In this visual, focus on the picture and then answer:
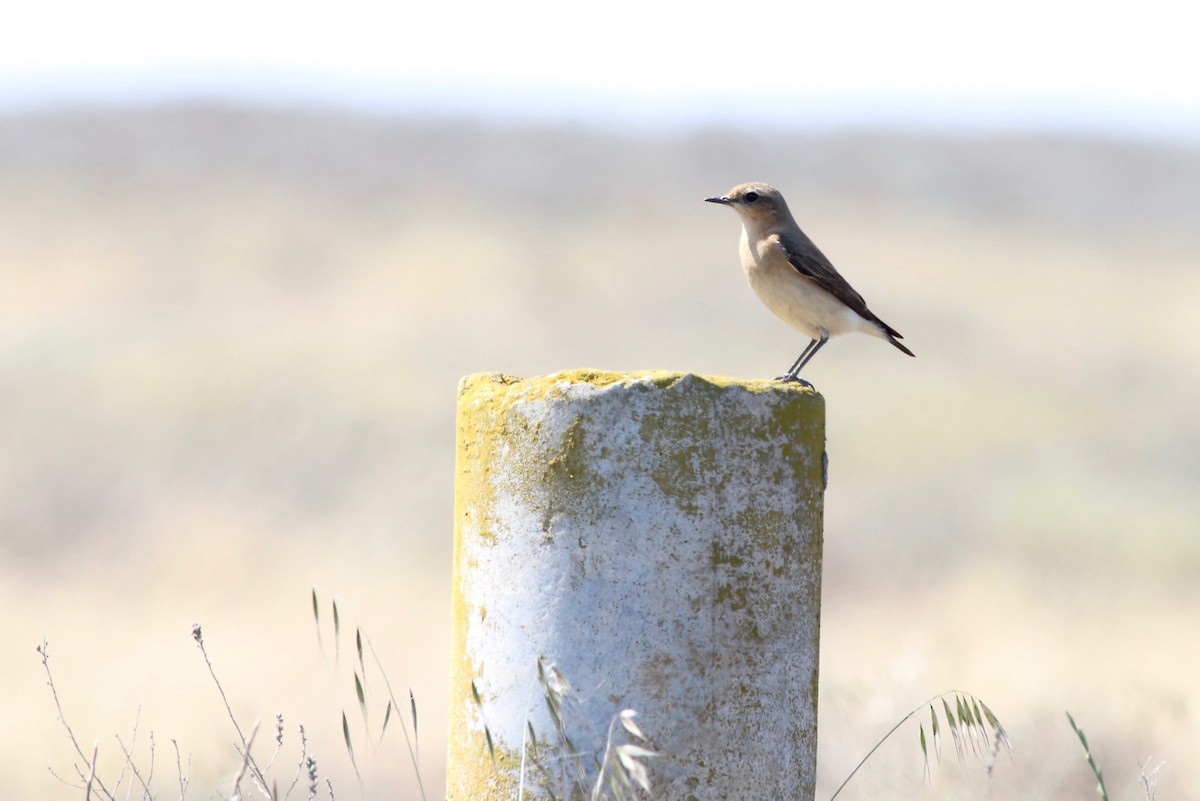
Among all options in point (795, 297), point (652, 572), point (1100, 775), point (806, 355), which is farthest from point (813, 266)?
point (1100, 775)

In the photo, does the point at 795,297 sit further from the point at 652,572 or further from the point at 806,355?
the point at 652,572

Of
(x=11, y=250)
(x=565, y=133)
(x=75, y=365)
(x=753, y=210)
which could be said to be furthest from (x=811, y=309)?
(x=565, y=133)

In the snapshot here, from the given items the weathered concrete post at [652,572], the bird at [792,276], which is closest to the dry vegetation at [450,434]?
the bird at [792,276]

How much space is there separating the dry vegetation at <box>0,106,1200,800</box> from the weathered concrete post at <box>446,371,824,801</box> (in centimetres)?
263

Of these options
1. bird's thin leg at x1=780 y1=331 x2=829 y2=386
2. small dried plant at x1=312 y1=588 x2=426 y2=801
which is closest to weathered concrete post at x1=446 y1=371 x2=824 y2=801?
small dried plant at x1=312 y1=588 x2=426 y2=801

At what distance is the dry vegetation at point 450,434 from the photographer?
13.5 m

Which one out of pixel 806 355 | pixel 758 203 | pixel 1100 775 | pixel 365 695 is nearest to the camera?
pixel 1100 775

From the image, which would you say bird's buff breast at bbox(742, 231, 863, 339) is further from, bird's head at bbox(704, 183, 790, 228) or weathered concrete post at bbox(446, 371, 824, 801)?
weathered concrete post at bbox(446, 371, 824, 801)

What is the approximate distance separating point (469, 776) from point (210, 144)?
68.2 m

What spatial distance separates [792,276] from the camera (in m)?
6.58

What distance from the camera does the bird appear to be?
6.57 meters

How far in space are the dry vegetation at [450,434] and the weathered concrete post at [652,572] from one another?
8.64 ft

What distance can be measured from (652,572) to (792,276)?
3.00m

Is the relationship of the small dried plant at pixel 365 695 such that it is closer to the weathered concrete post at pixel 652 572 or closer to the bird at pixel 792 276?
the weathered concrete post at pixel 652 572
